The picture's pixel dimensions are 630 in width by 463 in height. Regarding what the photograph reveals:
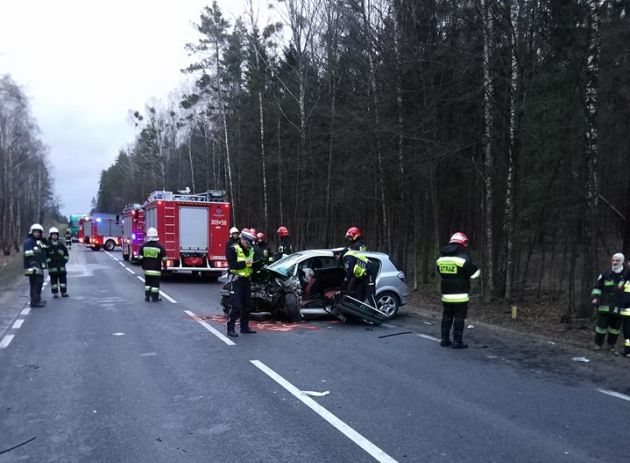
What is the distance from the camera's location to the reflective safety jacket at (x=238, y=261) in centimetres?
930

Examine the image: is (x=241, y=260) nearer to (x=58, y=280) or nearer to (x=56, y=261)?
(x=56, y=261)

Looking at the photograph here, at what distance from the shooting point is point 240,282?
934cm

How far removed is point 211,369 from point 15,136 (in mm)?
44263

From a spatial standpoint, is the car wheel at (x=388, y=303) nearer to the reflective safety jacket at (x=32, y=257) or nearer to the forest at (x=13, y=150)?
the reflective safety jacket at (x=32, y=257)

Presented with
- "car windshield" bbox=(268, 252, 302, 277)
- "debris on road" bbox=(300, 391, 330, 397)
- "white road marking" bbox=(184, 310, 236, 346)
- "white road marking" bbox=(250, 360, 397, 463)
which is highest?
"car windshield" bbox=(268, 252, 302, 277)

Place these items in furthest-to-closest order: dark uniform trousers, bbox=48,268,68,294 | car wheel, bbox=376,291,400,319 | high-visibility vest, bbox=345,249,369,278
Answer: dark uniform trousers, bbox=48,268,68,294
car wheel, bbox=376,291,400,319
high-visibility vest, bbox=345,249,369,278

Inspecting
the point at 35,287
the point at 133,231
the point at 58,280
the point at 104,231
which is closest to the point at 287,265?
the point at 35,287

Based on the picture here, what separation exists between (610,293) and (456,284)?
2386 millimetres

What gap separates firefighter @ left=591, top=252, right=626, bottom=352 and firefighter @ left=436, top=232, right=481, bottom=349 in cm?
198

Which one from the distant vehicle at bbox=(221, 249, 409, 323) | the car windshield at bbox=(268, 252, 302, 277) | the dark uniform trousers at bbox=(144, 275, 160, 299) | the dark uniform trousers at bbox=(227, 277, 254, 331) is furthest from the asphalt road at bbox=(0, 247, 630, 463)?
the dark uniform trousers at bbox=(144, 275, 160, 299)

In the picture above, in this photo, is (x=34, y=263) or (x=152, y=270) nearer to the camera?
(x=34, y=263)

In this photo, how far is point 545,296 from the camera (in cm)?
1480

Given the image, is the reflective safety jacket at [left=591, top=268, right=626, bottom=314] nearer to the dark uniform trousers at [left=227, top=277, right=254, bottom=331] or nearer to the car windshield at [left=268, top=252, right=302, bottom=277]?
the car windshield at [left=268, top=252, right=302, bottom=277]

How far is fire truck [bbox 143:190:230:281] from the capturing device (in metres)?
19.1
